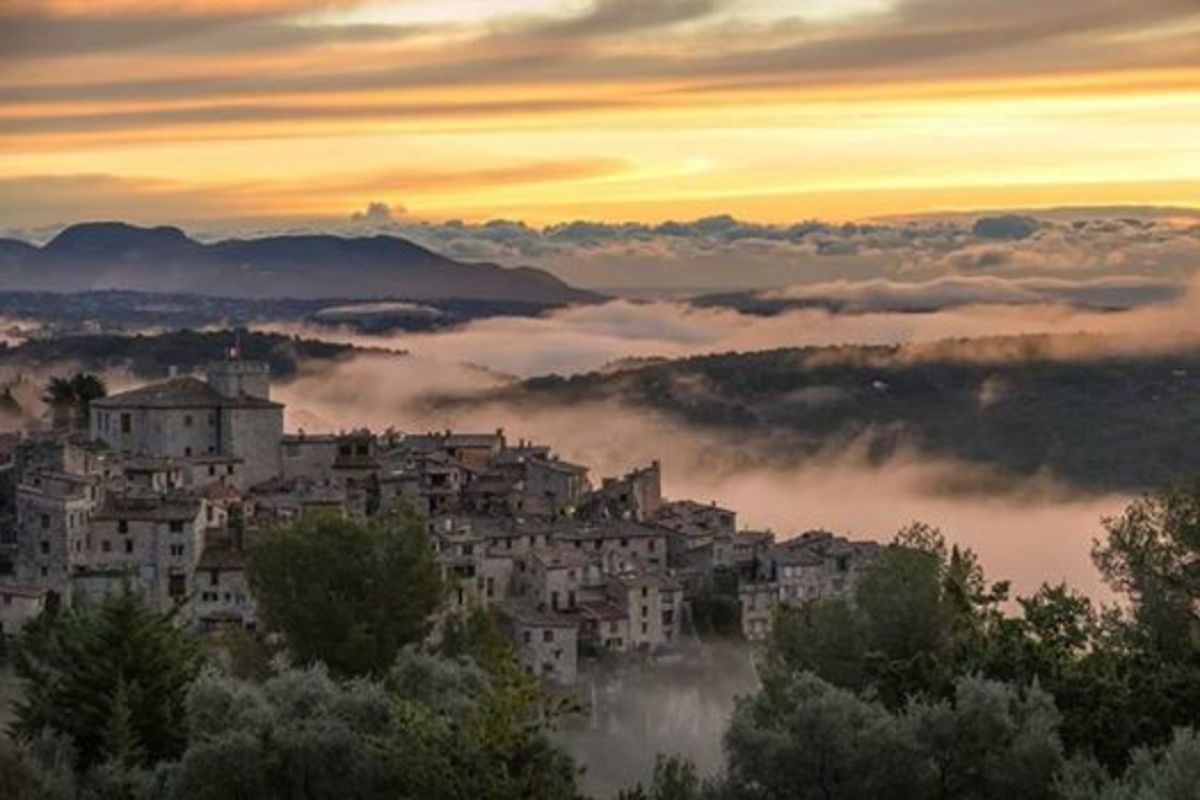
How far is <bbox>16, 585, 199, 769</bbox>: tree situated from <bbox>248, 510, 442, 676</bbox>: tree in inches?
256

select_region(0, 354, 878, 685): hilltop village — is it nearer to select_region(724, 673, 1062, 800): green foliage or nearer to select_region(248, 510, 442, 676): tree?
select_region(248, 510, 442, 676): tree

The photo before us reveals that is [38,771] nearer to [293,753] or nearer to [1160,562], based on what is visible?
[293,753]

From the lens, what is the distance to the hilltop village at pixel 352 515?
47.2 m

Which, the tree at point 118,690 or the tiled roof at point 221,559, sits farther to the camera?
the tiled roof at point 221,559

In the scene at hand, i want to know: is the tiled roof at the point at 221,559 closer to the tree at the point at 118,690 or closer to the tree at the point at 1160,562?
the tree at the point at 118,690

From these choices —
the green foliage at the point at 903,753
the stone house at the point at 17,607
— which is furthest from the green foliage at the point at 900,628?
the stone house at the point at 17,607

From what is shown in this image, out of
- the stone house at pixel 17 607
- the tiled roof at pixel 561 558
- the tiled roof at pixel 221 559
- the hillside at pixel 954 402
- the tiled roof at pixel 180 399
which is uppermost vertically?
the tiled roof at pixel 180 399

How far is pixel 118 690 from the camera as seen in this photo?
26953mm

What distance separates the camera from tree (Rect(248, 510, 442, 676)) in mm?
36344

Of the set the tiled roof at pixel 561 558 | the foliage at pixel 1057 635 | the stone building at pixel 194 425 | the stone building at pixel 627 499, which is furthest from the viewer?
the stone building at pixel 627 499

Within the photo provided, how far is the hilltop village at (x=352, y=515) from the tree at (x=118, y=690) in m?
12.4

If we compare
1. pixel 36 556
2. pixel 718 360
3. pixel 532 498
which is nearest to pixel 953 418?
pixel 718 360

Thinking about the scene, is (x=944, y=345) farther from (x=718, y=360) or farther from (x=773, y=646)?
(x=773, y=646)

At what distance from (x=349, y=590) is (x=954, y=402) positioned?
11373 cm
